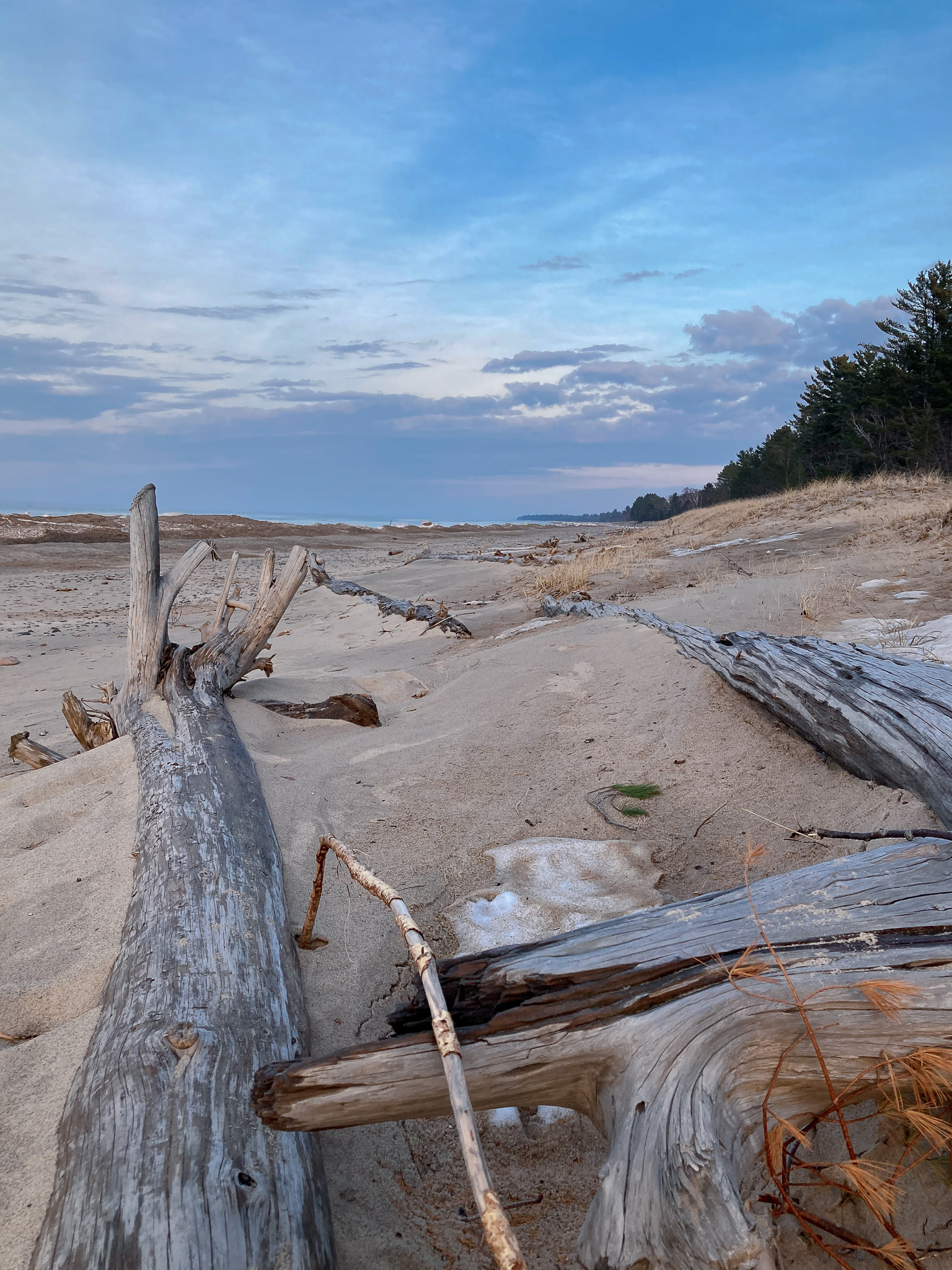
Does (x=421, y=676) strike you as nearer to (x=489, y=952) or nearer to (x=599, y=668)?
(x=599, y=668)

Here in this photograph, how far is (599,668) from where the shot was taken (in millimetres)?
4785

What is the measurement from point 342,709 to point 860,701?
2.92 meters

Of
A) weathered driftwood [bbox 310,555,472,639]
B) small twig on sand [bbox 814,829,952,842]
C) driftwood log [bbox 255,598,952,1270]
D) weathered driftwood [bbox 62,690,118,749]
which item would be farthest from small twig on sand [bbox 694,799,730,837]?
weathered driftwood [bbox 310,555,472,639]

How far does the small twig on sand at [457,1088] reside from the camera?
903mm

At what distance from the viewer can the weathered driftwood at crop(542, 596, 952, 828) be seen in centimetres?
248

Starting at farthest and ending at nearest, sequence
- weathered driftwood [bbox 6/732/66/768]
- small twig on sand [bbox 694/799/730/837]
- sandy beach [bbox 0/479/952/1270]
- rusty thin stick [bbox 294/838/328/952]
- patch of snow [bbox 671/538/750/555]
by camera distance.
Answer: patch of snow [bbox 671/538/750/555], weathered driftwood [bbox 6/732/66/768], small twig on sand [bbox 694/799/730/837], rusty thin stick [bbox 294/838/328/952], sandy beach [bbox 0/479/952/1270]

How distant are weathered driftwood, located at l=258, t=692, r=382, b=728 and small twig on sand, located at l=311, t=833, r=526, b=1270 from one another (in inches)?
112

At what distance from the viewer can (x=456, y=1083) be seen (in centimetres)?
113

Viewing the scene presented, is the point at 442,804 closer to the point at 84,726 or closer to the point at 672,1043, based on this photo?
the point at 672,1043

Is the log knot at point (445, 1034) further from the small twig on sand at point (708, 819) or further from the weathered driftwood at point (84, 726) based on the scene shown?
the weathered driftwood at point (84, 726)

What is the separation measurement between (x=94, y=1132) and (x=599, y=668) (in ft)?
12.4

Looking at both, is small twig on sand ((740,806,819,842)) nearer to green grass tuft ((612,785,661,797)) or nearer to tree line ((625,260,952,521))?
green grass tuft ((612,785,661,797))

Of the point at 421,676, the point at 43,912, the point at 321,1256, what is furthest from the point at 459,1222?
the point at 421,676

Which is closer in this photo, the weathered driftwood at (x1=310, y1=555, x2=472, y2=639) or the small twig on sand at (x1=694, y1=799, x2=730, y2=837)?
the small twig on sand at (x1=694, y1=799, x2=730, y2=837)
